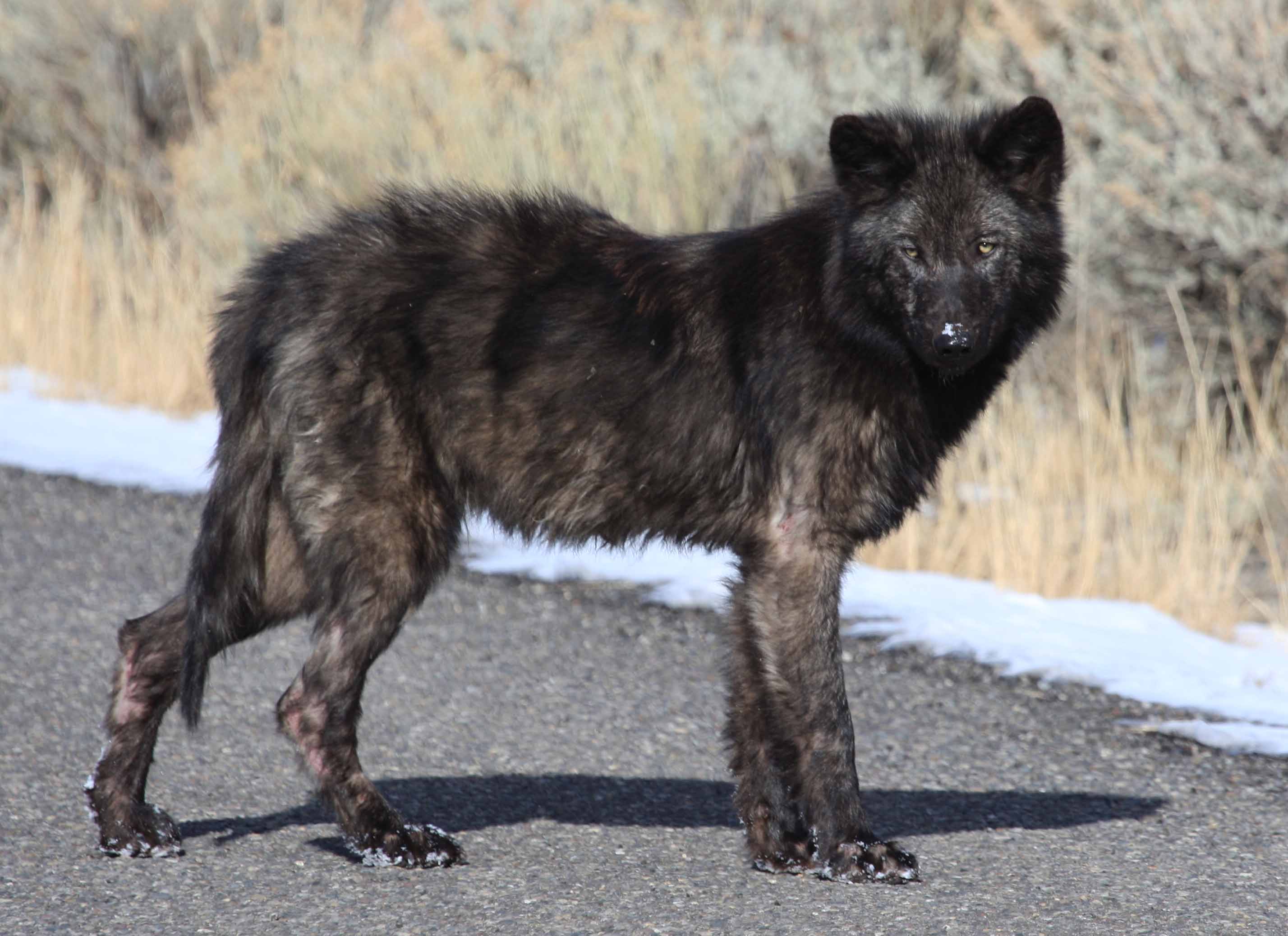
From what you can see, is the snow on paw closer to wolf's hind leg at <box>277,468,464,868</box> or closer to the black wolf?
the black wolf

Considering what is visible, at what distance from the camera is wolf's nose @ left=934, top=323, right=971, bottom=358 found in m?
3.96

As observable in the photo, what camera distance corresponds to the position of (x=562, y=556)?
7.36 m

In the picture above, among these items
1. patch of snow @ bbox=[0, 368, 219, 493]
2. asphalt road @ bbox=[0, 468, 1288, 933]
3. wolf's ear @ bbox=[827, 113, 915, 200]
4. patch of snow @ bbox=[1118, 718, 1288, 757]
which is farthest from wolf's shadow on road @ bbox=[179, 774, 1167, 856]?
patch of snow @ bbox=[0, 368, 219, 493]

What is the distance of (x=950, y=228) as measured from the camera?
13.6 ft

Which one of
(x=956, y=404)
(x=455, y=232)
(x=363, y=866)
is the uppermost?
(x=455, y=232)

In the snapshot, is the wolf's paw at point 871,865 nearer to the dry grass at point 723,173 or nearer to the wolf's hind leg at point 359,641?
the wolf's hind leg at point 359,641

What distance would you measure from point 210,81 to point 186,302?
407 centimetres

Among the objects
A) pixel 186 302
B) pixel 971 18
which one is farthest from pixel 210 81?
pixel 971 18

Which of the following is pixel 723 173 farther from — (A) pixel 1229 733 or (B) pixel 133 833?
(B) pixel 133 833

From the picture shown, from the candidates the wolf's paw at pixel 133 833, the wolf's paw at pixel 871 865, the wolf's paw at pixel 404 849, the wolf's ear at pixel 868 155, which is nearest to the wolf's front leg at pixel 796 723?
the wolf's paw at pixel 871 865

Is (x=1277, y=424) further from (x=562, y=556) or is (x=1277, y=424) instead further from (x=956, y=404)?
(x=956, y=404)

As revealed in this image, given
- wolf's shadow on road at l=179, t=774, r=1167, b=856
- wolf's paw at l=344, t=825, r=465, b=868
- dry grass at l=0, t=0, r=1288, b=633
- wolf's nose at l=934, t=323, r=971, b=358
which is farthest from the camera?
dry grass at l=0, t=0, r=1288, b=633

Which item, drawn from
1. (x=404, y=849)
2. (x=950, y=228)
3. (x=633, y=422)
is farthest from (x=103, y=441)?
(x=950, y=228)

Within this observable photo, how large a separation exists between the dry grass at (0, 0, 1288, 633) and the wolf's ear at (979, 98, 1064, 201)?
2.81 meters
